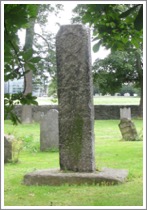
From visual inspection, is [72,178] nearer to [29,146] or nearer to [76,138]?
[76,138]

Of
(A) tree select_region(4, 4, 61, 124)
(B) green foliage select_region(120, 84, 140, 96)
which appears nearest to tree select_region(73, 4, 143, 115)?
(A) tree select_region(4, 4, 61, 124)

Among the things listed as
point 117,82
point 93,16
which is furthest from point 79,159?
point 117,82

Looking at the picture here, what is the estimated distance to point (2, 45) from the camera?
2467mm

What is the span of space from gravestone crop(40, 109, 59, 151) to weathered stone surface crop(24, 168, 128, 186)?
4432 mm

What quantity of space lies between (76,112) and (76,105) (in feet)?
0.34

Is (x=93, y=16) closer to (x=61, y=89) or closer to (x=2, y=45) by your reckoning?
(x=2, y=45)

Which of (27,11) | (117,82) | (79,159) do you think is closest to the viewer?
(27,11)

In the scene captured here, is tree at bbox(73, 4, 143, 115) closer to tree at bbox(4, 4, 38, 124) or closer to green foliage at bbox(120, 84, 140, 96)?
tree at bbox(4, 4, 38, 124)

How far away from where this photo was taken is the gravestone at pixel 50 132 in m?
10.5

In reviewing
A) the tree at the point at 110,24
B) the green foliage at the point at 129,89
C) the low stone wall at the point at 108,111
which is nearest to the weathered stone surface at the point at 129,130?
the tree at the point at 110,24

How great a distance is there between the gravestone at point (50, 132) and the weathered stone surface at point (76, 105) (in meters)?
4.38

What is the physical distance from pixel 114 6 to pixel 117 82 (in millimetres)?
25962

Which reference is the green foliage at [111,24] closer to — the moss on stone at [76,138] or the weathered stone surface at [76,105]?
the weathered stone surface at [76,105]

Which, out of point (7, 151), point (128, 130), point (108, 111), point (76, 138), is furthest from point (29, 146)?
point (108, 111)
